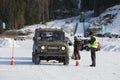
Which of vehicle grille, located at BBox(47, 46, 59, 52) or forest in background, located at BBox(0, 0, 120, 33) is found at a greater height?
forest in background, located at BBox(0, 0, 120, 33)

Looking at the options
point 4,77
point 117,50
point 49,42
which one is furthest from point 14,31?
point 4,77

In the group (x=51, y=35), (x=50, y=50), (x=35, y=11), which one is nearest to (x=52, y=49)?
(x=50, y=50)

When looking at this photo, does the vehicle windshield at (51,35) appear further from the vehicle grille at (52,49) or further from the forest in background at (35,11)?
the forest in background at (35,11)

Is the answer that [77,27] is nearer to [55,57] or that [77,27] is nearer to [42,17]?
[42,17]

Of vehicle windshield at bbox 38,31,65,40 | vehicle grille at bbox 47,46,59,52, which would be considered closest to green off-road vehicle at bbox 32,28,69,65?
vehicle grille at bbox 47,46,59,52

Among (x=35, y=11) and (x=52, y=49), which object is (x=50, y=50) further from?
(x=35, y=11)

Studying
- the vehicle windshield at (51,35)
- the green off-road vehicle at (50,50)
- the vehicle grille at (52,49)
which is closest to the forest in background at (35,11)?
the vehicle windshield at (51,35)

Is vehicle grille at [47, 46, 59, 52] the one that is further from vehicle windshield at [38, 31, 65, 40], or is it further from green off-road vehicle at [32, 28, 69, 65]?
vehicle windshield at [38, 31, 65, 40]

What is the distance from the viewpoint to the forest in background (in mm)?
130625

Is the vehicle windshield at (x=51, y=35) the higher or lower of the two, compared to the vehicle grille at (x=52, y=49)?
higher

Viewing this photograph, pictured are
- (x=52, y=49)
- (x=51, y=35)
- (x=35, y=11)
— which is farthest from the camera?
(x=35, y=11)

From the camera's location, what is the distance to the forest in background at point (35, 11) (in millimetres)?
130625

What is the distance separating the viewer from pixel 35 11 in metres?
138

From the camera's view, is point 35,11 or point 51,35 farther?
point 35,11
